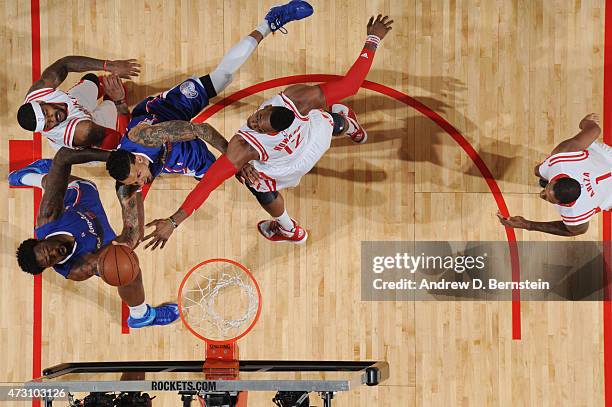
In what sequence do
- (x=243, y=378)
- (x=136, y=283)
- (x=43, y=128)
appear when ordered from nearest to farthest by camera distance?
(x=243, y=378) < (x=43, y=128) < (x=136, y=283)

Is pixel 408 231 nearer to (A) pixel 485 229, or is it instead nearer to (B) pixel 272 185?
(A) pixel 485 229

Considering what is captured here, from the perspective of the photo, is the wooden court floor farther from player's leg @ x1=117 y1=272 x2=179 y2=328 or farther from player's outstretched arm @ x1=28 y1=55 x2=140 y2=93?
player's outstretched arm @ x1=28 y1=55 x2=140 y2=93

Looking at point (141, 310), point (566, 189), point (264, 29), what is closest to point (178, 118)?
point (264, 29)

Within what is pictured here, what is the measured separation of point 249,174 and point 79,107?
1618 mm

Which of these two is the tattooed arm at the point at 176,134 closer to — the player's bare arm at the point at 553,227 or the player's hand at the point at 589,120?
the player's bare arm at the point at 553,227

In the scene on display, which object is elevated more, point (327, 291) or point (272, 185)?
point (272, 185)

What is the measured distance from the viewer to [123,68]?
22.4 ft

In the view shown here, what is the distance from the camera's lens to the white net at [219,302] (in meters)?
6.28

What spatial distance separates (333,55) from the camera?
6.94 metres

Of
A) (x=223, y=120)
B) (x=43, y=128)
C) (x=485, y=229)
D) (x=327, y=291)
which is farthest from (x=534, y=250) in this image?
(x=43, y=128)

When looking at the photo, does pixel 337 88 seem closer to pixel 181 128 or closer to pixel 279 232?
pixel 181 128

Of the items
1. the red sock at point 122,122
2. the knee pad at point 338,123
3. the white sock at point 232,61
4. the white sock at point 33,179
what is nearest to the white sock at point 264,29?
the white sock at point 232,61

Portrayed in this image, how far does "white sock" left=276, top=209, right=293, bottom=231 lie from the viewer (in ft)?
21.9

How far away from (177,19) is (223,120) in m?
1.07
